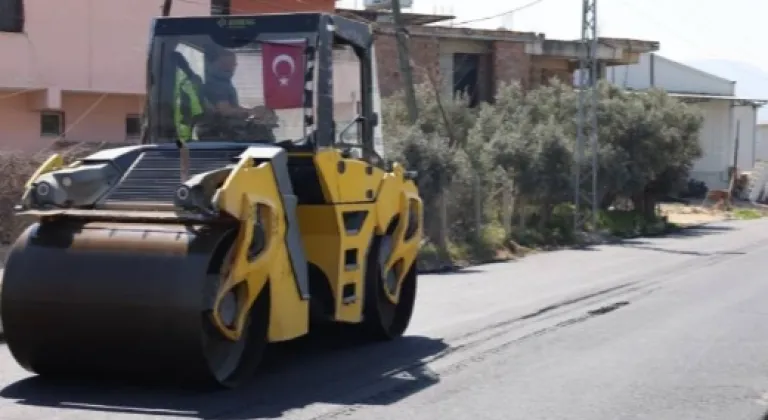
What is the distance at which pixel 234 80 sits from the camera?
1154cm

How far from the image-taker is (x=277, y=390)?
988 cm

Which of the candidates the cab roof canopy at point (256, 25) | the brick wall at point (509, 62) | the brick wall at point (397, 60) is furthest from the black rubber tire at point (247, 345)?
the brick wall at point (509, 62)

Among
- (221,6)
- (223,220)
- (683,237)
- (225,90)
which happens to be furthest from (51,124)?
(223,220)

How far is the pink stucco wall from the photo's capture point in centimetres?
2912

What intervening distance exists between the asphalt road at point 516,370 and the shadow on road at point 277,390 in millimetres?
15

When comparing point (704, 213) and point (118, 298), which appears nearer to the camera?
point (118, 298)

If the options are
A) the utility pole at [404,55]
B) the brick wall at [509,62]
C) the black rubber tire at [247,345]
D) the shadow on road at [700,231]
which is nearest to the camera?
the black rubber tire at [247,345]

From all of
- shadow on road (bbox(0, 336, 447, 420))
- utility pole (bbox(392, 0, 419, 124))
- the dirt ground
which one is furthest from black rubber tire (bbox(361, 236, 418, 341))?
the dirt ground

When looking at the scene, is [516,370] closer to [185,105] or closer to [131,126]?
[185,105]

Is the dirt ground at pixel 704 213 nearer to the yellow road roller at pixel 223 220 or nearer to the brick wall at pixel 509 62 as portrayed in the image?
the brick wall at pixel 509 62

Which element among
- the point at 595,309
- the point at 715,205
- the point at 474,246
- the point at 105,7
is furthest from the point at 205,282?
the point at 715,205

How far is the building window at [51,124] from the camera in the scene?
99.9ft

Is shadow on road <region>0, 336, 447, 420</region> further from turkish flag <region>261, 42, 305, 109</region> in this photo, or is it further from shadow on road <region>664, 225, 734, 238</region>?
shadow on road <region>664, 225, 734, 238</region>

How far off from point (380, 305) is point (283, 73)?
2500mm
